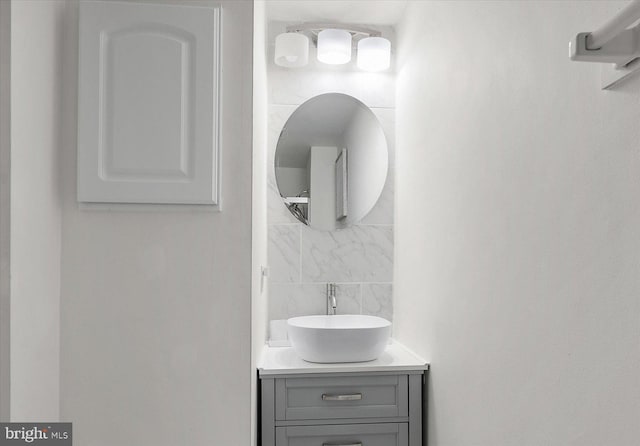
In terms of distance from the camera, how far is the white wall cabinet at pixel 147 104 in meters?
1.74

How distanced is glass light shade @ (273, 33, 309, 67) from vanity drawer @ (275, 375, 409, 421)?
1528 millimetres

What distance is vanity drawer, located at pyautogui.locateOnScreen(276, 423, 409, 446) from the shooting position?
204 cm

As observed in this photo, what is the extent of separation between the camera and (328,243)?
2.71 metres

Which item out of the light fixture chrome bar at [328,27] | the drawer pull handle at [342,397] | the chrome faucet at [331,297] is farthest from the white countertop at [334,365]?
the light fixture chrome bar at [328,27]

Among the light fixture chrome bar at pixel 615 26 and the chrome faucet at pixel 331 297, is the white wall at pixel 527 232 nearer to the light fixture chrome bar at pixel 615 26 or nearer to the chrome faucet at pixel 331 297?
the light fixture chrome bar at pixel 615 26

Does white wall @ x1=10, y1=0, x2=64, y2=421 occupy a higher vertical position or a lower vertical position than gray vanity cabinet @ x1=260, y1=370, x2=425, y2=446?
higher

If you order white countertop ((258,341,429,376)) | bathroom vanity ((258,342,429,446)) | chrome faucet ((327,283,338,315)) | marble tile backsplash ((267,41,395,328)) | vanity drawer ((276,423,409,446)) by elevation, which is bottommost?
vanity drawer ((276,423,409,446))

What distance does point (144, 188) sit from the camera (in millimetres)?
1750

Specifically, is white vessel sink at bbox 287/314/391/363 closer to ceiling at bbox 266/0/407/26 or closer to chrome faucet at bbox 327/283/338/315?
chrome faucet at bbox 327/283/338/315

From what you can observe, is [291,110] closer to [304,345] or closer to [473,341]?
[304,345]

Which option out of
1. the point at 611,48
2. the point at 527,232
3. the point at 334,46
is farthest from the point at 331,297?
the point at 611,48

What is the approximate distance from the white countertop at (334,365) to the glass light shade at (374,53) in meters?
1.43
